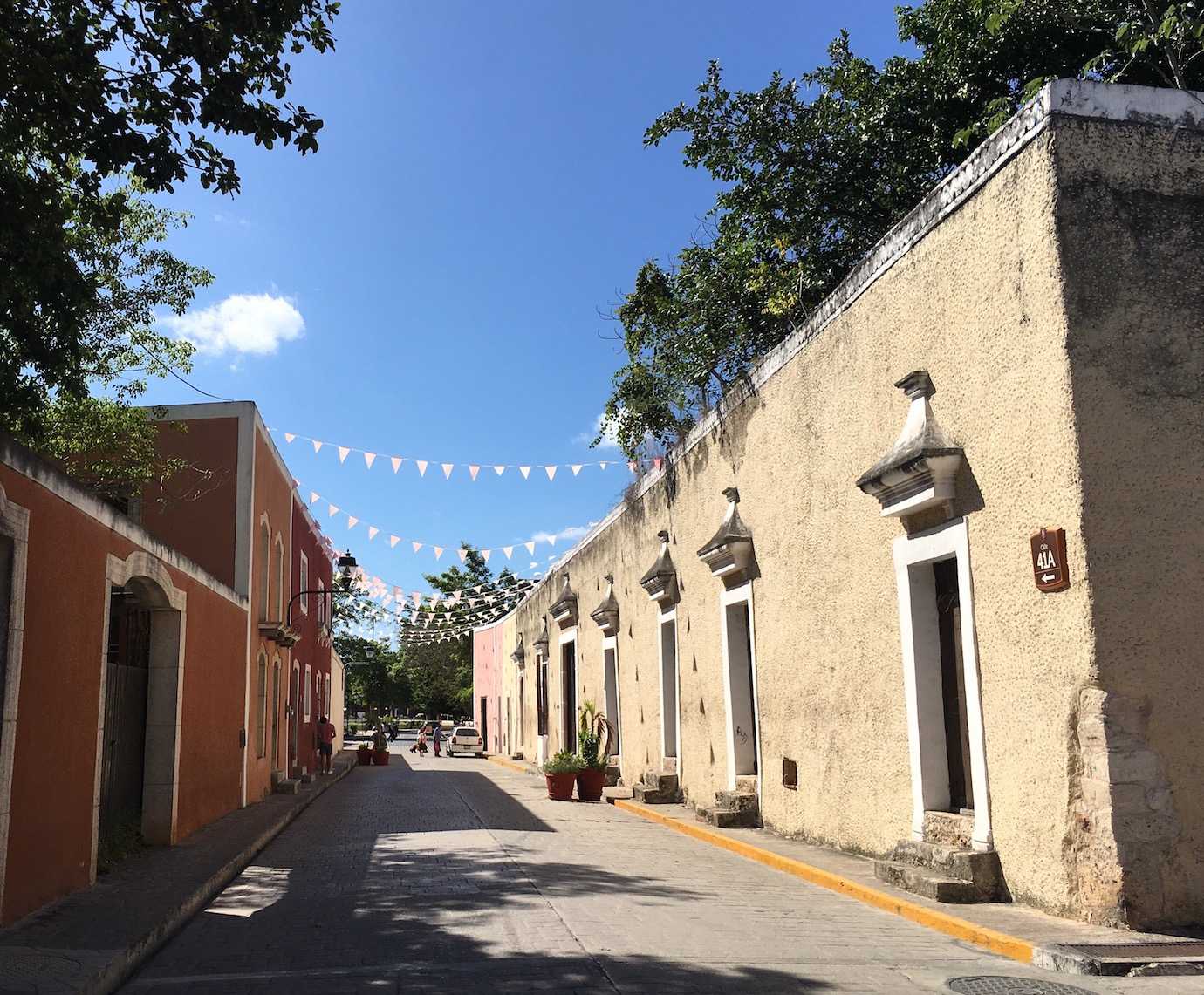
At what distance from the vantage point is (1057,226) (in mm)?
6527

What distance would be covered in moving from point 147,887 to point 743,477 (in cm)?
717

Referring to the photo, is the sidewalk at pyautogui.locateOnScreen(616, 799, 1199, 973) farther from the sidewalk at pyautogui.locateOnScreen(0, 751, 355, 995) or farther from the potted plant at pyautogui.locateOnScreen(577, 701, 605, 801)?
the potted plant at pyautogui.locateOnScreen(577, 701, 605, 801)

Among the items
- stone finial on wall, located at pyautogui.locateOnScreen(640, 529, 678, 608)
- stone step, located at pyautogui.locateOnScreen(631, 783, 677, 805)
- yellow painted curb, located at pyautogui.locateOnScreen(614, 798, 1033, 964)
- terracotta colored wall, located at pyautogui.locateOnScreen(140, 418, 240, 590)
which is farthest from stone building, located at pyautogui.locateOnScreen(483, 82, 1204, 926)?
terracotta colored wall, located at pyautogui.locateOnScreen(140, 418, 240, 590)

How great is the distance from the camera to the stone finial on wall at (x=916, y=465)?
7496 mm

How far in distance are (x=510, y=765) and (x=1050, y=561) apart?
986 inches

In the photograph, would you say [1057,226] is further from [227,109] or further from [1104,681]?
[227,109]

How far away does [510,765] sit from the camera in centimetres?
2988

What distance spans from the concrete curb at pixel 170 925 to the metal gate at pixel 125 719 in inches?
44.7

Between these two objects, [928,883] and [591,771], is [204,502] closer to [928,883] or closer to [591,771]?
[591,771]

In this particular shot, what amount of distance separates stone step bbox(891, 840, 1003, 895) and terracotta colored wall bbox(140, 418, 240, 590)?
1144cm

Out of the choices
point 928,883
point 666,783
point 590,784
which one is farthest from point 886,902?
point 590,784

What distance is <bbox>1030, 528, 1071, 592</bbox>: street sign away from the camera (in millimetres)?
6309

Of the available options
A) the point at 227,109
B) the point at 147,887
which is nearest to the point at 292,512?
the point at 147,887

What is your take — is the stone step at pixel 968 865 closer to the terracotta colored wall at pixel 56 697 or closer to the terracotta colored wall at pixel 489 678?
the terracotta colored wall at pixel 56 697
